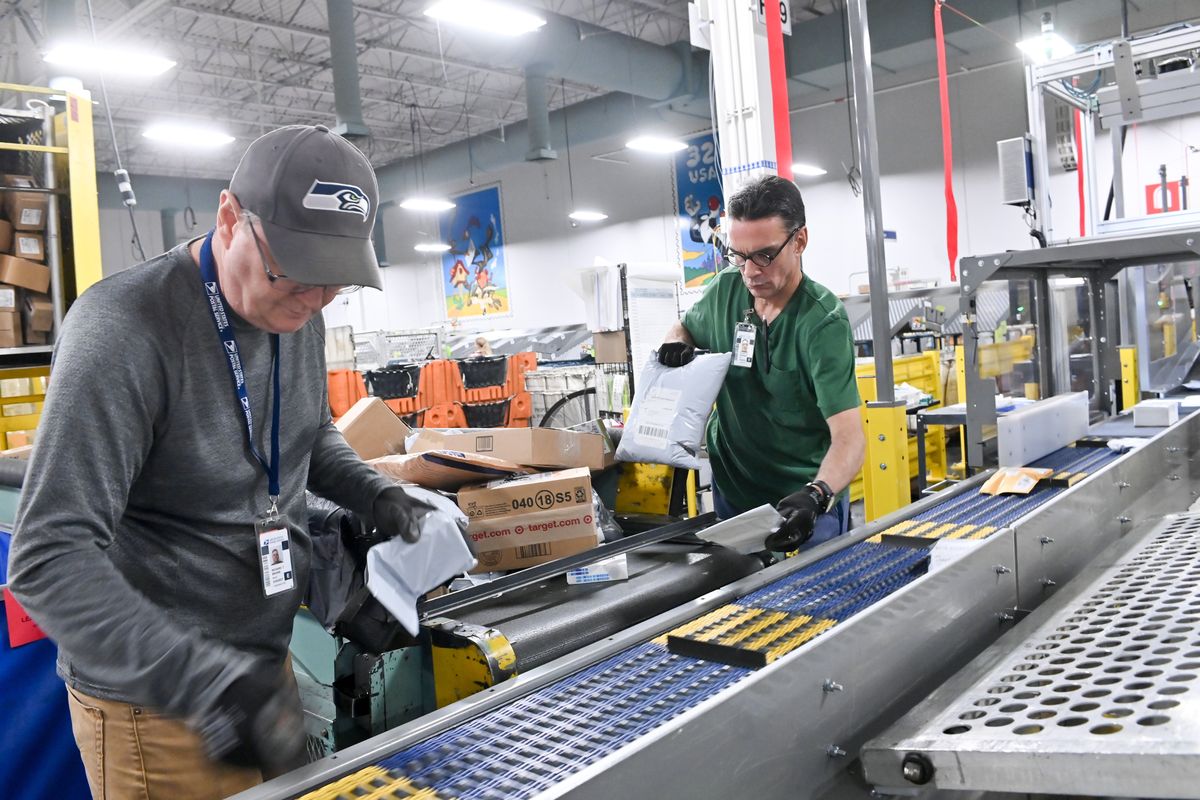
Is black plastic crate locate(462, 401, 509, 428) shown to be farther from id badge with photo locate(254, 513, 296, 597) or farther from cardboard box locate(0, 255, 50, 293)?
id badge with photo locate(254, 513, 296, 597)

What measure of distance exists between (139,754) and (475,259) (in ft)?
64.9

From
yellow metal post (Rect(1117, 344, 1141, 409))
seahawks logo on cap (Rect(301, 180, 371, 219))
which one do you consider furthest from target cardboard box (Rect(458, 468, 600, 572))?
yellow metal post (Rect(1117, 344, 1141, 409))

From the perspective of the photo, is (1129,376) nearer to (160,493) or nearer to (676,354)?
(676,354)

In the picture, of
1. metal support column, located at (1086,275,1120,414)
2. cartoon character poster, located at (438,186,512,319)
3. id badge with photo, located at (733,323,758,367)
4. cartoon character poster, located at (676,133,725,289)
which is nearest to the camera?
id badge with photo, located at (733,323,758,367)

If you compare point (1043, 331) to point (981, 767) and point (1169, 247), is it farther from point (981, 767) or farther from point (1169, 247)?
point (981, 767)

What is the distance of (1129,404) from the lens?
411 centimetres

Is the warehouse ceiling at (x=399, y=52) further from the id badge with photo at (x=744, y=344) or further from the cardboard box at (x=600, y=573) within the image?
the cardboard box at (x=600, y=573)

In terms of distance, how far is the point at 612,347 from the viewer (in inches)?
229

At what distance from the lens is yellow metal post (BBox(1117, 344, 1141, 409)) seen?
13.5 feet

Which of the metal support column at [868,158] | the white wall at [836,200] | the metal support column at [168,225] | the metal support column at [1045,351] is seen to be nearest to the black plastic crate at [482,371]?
the white wall at [836,200]

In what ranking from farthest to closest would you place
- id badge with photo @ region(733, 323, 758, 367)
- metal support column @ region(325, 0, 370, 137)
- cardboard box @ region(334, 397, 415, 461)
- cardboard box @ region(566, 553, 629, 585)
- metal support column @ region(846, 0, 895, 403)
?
metal support column @ region(325, 0, 370, 137) → metal support column @ region(846, 0, 895, 403) → cardboard box @ region(334, 397, 415, 461) → id badge with photo @ region(733, 323, 758, 367) → cardboard box @ region(566, 553, 629, 585)

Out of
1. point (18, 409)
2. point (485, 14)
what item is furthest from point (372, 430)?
point (485, 14)

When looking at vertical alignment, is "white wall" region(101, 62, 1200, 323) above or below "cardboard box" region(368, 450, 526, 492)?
above

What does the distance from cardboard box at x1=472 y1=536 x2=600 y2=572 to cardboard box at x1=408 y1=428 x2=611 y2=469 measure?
1.23 feet
